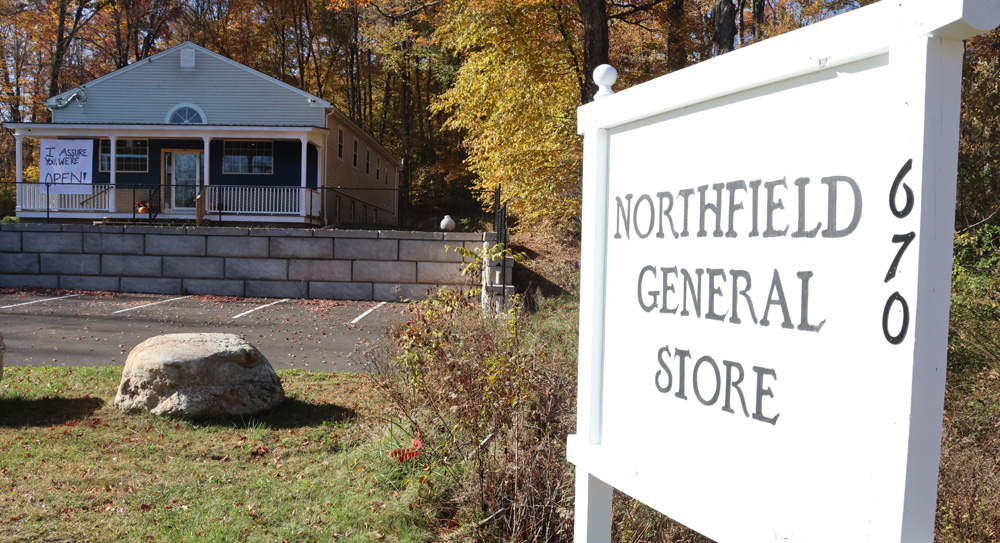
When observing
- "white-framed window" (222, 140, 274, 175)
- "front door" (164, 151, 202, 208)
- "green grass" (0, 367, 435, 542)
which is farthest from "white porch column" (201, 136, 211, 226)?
"green grass" (0, 367, 435, 542)

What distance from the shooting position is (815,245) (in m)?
1.38

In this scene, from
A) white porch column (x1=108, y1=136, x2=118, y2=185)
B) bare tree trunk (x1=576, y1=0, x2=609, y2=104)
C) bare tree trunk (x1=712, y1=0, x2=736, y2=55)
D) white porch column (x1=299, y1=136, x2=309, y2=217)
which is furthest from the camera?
white porch column (x1=108, y1=136, x2=118, y2=185)

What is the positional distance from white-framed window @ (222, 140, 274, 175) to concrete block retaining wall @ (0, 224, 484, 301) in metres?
6.83

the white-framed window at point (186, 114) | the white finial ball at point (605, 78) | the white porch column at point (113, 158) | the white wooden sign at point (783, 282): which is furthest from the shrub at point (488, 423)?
the white porch column at point (113, 158)

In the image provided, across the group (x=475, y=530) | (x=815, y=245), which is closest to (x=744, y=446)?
(x=815, y=245)

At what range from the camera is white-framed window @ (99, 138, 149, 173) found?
23109 millimetres

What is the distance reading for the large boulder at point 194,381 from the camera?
19.2 feet

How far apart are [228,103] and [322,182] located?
4.27 m

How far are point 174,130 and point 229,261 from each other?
825 centimetres

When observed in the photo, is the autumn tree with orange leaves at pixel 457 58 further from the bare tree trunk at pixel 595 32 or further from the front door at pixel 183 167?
→ the front door at pixel 183 167

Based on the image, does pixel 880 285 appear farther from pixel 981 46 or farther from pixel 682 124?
pixel 981 46

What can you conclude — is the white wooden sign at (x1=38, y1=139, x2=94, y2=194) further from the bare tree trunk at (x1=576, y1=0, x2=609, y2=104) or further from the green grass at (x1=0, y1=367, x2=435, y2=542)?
the green grass at (x1=0, y1=367, x2=435, y2=542)

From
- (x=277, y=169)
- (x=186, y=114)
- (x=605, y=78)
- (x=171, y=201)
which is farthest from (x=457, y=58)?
(x=605, y=78)

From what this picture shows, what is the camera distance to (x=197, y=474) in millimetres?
4660
